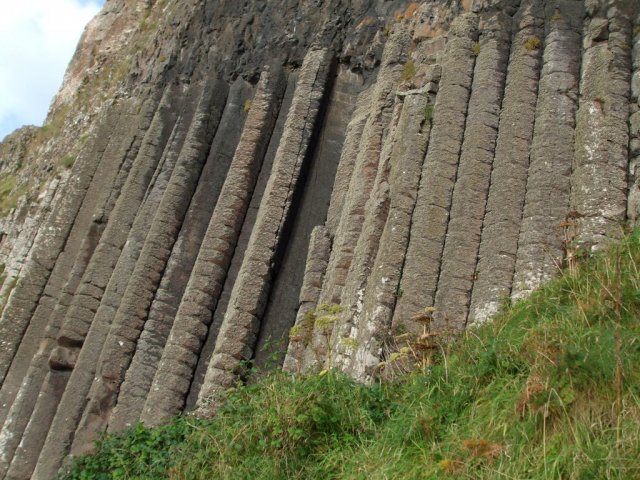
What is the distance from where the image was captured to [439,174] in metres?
10.6

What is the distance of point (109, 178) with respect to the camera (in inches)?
664

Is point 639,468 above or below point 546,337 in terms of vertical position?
below

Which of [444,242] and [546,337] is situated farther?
[444,242]

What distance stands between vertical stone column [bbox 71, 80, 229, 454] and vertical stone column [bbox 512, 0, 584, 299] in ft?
21.6

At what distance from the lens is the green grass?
5.67 metres

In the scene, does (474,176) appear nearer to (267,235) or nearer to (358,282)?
(358,282)

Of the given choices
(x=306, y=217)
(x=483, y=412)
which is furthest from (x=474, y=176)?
(x=483, y=412)

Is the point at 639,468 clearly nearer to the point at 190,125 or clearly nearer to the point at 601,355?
the point at 601,355

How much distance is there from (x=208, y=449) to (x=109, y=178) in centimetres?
958

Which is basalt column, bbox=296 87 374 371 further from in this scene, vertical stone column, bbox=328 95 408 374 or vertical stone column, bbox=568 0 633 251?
vertical stone column, bbox=568 0 633 251

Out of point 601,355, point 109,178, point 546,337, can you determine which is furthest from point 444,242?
point 109,178

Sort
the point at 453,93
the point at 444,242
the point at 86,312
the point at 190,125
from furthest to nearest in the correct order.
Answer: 1. the point at 190,125
2. the point at 86,312
3. the point at 453,93
4. the point at 444,242

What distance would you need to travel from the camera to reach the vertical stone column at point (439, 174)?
9609 millimetres

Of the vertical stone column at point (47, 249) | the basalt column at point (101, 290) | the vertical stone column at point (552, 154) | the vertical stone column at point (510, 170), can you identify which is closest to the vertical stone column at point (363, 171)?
the vertical stone column at point (510, 170)
